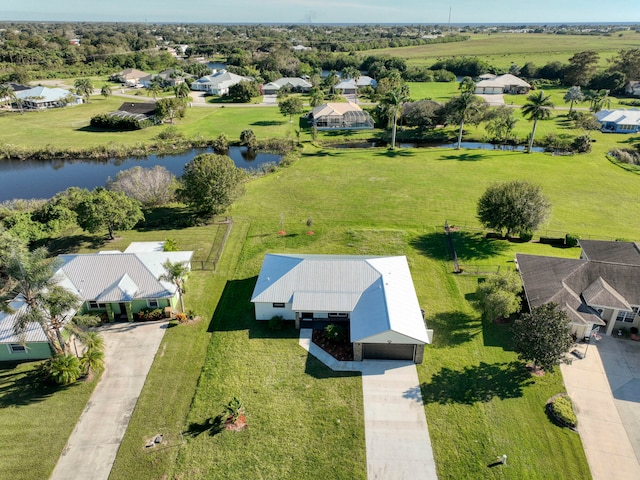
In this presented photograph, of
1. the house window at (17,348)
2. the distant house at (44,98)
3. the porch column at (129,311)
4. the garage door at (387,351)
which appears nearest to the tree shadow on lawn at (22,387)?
the house window at (17,348)

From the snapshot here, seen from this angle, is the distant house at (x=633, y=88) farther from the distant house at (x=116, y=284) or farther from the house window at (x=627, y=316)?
the distant house at (x=116, y=284)

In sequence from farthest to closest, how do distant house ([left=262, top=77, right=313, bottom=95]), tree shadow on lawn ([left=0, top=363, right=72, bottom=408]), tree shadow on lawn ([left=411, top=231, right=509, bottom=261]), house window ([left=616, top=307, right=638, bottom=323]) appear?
distant house ([left=262, top=77, right=313, bottom=95]), tree shadow on lawn ([left=411, top=231, right=509, bottom=261]), house window ([left=616, top=307, right=638, bottom=323]), tree shadow on lawn ([left=0, top=363, right=72, bottom=408])

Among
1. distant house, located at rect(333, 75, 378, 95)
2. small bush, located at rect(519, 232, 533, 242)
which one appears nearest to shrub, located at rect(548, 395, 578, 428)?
small bush, located at rect(519, 232, 533, 242)

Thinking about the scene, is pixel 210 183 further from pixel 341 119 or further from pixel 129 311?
pixel 341 119

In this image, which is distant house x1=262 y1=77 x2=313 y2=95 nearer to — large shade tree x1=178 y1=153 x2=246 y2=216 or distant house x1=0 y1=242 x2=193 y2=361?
large shade tree x1=178 y1=153 x2=246 y2=216

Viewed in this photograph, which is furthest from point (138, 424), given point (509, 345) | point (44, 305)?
point (509, 345)

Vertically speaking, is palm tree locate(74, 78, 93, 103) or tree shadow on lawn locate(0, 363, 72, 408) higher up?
palm tree locate(74, 78, 93, 103)

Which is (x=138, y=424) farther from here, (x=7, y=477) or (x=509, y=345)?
(x=509, y=345)
